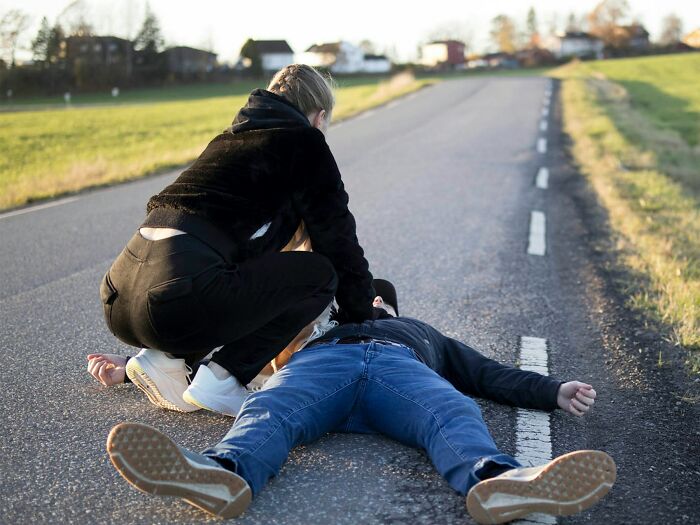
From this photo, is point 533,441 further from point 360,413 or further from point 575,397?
point 360,413

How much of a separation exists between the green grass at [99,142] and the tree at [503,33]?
335 ft

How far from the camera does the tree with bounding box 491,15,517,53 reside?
13650 centimetres

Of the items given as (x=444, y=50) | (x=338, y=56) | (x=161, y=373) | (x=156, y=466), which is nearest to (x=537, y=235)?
(x=161, y=373)

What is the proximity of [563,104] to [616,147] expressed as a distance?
40.1 feet

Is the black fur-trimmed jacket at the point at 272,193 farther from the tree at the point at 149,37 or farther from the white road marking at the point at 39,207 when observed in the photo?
the tree at the point at 149,37

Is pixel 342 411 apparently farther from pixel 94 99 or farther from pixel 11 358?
pixel 94 99

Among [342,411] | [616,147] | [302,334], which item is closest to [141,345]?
[302,334]

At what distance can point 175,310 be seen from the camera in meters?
3.04

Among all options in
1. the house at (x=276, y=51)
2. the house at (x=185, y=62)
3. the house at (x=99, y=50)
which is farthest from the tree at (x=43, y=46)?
the house at (x=276, y=51)

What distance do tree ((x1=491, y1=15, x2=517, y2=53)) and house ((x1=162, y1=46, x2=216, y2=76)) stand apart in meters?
69.3

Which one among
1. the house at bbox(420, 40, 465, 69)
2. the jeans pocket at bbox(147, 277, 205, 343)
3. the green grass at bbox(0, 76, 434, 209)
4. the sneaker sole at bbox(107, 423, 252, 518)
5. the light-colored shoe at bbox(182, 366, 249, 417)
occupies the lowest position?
the green grass at bbox(0, 76, 434, 209)

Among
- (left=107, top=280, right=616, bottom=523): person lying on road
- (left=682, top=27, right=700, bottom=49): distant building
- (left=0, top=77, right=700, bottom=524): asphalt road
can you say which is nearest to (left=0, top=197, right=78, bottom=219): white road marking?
(left=0, top=77, right=700, bottom=524): asphalt road

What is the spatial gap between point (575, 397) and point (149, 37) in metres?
79.4

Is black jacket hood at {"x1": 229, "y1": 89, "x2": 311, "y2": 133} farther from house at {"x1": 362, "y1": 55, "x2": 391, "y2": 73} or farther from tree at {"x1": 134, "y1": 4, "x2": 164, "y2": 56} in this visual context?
house at {"x1": 362, "y1": 55, "x2": 391, "y2": 73}
